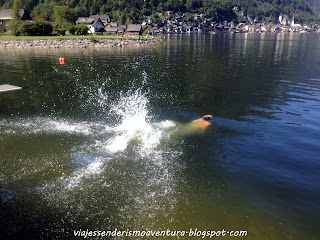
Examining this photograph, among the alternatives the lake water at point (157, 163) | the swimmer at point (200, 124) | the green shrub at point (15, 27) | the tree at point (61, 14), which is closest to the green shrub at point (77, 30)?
the tree at point (61, 14)

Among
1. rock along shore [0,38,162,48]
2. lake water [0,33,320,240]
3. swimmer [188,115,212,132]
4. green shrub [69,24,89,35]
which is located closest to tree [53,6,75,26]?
green shrub [69,24,89,35]

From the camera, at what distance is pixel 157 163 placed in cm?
1518

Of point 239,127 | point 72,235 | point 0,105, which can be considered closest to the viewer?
point 72,235

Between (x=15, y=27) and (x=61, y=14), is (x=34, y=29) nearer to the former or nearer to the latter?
(x=15, y=27)

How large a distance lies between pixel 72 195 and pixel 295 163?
535 inches

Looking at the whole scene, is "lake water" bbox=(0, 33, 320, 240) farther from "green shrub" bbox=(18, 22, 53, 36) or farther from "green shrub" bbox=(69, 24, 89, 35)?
"green shrub" bbox=(69, 24, 89, 35)

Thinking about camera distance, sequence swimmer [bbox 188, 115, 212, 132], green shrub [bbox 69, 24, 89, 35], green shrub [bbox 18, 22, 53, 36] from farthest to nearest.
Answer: green shrub [bbox 69, 24, 89, 35]
green shrub [bbox 18, 22, 53, 36]
swimmer [bbox 188, 115, 212, 132]

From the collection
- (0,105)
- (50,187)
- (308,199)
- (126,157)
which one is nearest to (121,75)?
(0,105)

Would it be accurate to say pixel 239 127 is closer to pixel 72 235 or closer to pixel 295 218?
pixel 295 218

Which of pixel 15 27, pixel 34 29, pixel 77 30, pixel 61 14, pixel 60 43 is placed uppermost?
pixel 61 14

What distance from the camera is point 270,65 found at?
55.1m

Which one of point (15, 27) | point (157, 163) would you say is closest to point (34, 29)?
point (15, 27)

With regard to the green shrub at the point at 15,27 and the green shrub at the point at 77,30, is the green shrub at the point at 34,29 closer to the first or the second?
the green shrub at the point at 15,27

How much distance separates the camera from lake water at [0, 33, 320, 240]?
35.8ft
